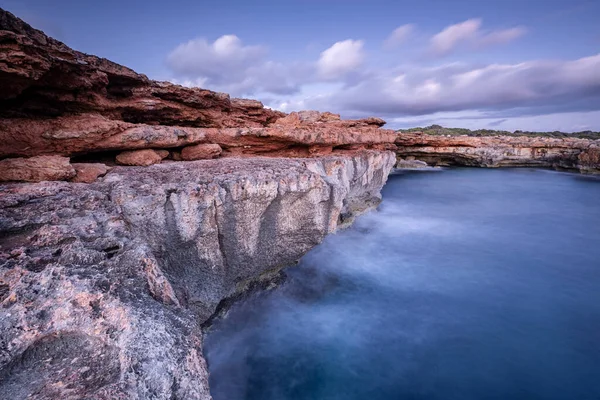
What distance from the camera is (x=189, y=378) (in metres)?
1.79

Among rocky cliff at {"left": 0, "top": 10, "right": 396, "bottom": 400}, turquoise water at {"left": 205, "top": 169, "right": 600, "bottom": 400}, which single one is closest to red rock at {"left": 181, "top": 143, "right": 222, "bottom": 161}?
rocky cliff at {"left": 0, "top": 10, "right": 396, "bottom": 400}

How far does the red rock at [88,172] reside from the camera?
11.9 ft

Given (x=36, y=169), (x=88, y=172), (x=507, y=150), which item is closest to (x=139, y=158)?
(x=88, y=172)

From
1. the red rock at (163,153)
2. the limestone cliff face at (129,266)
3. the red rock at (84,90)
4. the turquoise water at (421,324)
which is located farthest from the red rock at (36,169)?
the turquoise water at (421,324)

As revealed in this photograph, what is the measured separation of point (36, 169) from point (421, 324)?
20.5 feet

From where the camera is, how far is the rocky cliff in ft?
5.79

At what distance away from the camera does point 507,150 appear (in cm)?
2561

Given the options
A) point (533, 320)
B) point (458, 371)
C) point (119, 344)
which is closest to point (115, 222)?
point (119, 344)

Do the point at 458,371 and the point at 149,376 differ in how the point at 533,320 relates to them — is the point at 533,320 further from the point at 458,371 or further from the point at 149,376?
the point at 149,376

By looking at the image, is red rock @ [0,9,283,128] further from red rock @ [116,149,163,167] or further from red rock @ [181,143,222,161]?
red rock @ [181,143,222,161]

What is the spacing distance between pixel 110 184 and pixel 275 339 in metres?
3.39

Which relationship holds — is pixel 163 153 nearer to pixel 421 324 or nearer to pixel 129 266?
pixel 129 266

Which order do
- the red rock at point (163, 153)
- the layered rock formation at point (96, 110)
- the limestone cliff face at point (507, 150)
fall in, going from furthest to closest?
the limestone cliff face at point (507, 150) → the red rock at point (163, 153) → the layered rock formation at point (96, 110)

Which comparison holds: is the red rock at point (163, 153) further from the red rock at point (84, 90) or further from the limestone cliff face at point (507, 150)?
the limestone cliff face at point (507, 150)
